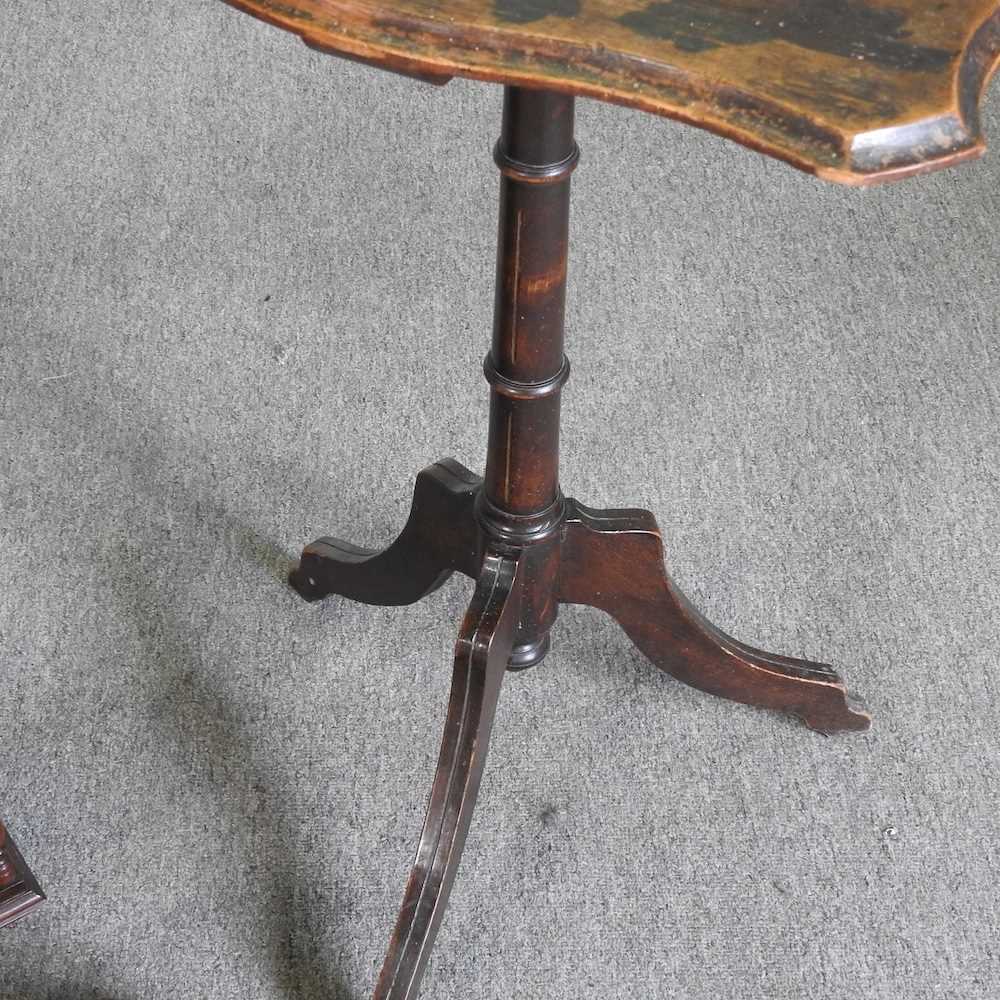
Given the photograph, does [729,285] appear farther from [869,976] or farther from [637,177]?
[869,976]

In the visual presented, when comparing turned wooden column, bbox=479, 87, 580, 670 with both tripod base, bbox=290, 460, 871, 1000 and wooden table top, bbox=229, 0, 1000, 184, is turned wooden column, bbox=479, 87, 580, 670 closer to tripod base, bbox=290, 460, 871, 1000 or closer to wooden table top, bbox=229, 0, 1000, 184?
tripod base, bbox=290, 460, 871, 1000

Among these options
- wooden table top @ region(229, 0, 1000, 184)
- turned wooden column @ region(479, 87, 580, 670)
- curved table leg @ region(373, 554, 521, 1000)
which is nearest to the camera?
wooden table top @ region(229, 0, 1000, 184)

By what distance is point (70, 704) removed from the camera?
1247 mm

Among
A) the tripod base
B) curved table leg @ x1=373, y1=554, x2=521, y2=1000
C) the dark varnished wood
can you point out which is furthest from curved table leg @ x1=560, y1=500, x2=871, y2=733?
the dark varnished wood

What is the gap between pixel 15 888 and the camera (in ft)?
3.42

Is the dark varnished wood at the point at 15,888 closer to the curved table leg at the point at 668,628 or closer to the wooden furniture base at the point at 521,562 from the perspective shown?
the wooden furniture base at the point at 521,562

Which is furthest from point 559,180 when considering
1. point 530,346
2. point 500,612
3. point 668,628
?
point 668,628

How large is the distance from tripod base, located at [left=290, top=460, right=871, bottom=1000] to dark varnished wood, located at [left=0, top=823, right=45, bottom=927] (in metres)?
0.27

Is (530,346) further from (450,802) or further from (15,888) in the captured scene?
(15,888)

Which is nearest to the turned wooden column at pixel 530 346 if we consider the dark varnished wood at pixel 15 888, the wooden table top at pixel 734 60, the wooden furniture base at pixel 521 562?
the wooden furniture base at pixel 521 562

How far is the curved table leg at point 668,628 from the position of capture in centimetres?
111

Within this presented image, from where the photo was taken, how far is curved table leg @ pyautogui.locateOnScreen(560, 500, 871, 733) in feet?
3.65

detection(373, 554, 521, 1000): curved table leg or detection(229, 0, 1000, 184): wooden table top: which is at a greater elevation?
detection(229, 0, 1000, 184): wooden table top

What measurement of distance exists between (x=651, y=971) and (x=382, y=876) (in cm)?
23
